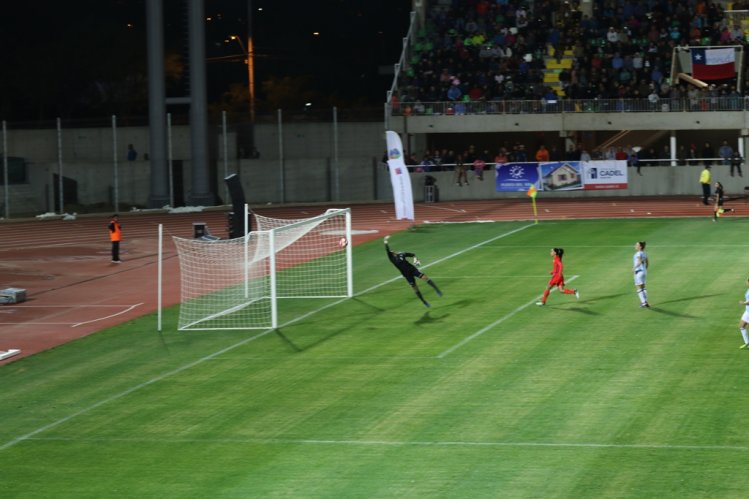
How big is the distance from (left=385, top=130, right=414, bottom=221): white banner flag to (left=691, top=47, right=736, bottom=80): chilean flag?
2040 cm

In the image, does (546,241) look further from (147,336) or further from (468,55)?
(468,55)

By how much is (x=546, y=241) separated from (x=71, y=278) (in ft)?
51.4

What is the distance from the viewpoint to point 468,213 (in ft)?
177

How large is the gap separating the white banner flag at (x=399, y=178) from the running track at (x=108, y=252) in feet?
3.79

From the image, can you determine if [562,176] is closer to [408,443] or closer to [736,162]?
[736,162]

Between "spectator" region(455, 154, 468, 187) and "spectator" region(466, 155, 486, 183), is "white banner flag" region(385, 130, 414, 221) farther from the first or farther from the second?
"spectator" region(455, 154, 468, 187)

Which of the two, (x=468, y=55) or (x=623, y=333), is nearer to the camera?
(x=623, y=333)

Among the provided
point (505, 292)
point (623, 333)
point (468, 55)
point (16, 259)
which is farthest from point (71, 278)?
point (468, 55)

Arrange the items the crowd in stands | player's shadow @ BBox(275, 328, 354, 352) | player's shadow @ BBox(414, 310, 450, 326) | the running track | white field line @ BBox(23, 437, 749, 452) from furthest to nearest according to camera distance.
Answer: the crowd in stands → the running track → player's shadow @ BBox(414, 310, 450, 326) → player's shadow @ BBox(275, 328, 354, 352) → white field line @ BBox(23, 437, 749, 452)

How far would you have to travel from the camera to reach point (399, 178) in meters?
47.5

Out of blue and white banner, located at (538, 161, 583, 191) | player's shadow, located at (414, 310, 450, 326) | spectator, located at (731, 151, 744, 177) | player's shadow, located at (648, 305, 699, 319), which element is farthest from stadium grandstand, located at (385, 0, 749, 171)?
player's shadow, located at (414, 310, 450, 326)

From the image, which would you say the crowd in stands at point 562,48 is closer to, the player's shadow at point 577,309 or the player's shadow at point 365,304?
the player's shadow at point 365,304

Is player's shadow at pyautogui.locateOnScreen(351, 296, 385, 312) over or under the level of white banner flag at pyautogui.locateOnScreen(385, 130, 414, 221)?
under

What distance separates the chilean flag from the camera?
60844 millimetres
